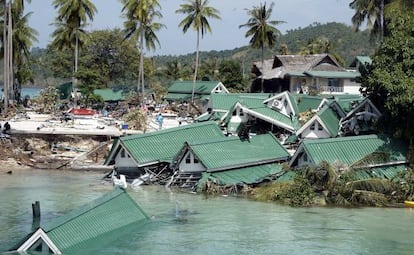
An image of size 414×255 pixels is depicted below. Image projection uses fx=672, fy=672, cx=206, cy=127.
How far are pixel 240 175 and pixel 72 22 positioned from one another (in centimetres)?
4383

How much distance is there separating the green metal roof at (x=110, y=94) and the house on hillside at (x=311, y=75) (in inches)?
696

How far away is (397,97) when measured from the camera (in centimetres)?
3619

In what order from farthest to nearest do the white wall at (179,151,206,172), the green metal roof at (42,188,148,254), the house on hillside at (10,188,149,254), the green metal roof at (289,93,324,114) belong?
the green metal roof at (289,93,324,114)
the white wall at (179,151,206,172)
the green metal roof at (42,188,148,254)
the house on hillside at (10,188,149,254)

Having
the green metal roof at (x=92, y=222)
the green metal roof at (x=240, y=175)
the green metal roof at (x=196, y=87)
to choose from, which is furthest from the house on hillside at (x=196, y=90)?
the green metal roof at (x=92, y=222)

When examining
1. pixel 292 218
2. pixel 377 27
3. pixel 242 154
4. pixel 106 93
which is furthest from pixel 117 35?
pixel 292 218

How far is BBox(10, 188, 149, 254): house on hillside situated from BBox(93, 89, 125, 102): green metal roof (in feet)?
166

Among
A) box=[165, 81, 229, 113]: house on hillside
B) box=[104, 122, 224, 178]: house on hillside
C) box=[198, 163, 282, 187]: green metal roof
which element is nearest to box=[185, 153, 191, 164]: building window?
box=[104, 122, 224, 178]: house on hillside

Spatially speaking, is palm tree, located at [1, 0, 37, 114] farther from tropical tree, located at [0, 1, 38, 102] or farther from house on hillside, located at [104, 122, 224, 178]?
house on hillside, located at [104, 122, 224, 178]

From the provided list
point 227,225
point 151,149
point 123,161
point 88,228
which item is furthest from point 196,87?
point 88,228

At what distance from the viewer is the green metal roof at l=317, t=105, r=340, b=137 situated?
4303cm

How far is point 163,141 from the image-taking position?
3984cm

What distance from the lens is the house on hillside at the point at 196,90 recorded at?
73956 millimetres

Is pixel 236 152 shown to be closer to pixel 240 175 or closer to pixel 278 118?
pixel 240 175

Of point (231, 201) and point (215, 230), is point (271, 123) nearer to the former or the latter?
point (231, 201)
